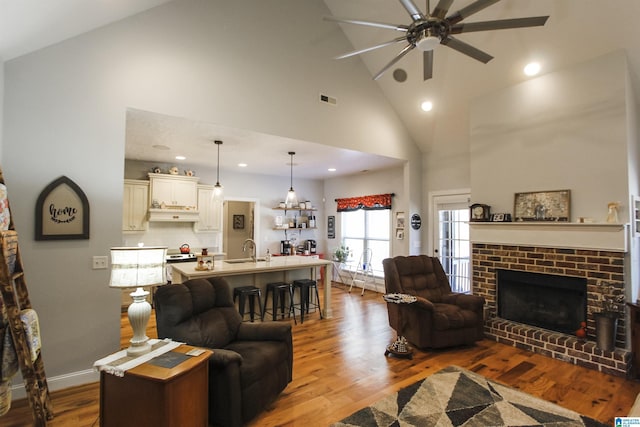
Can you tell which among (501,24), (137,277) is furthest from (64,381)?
(501,24)

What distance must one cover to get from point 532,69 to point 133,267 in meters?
4.92

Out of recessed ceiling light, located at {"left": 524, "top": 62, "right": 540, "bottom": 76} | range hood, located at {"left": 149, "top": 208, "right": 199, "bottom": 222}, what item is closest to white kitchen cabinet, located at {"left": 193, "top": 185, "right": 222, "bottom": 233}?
range hood, located at {"left": 149, "top": 208, "right": 199, "bottom": 222}

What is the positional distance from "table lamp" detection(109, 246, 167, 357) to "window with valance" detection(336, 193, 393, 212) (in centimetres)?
523

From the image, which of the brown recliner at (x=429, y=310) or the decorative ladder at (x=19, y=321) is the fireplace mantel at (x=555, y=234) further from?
the decorative ladder at (x=19, y=321)

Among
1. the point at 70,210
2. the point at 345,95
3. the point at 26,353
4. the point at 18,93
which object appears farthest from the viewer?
the point at 345,95

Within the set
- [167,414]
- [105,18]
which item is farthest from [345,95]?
[167,414]

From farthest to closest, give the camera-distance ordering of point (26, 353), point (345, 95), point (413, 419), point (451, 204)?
point (451, 204) → point (345, 95) → point (413, 419) → point (26, 353)

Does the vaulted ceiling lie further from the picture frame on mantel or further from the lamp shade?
the lamp shade

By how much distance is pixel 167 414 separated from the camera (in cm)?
181

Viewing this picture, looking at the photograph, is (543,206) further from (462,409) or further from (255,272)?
(255,272)

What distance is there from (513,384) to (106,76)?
4890 mm

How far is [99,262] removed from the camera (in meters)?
2.99

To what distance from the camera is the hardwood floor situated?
8.23 ft

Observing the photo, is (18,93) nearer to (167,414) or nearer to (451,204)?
(167,414)
